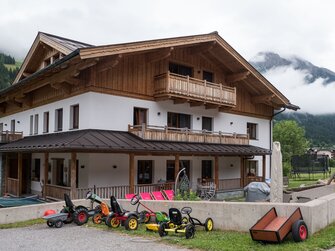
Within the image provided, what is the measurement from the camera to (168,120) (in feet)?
73.6

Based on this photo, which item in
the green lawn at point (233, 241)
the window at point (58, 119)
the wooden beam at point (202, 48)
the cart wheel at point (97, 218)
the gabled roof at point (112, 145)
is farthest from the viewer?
the wooden beam at point (202, 48)

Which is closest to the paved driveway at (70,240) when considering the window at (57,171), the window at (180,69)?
the window at (57,171)

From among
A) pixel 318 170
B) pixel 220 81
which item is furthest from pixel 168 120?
pixel 318 170

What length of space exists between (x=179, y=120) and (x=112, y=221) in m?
12.2

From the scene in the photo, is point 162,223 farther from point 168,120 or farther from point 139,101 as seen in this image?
point 168,120

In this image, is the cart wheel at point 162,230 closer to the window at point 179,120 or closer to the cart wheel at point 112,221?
the cart wheel at point 112,221

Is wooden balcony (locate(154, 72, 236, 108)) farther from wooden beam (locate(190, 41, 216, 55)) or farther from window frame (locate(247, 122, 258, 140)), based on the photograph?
window frame (locate(247, 122, 258, 140))

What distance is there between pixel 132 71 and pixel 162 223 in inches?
459

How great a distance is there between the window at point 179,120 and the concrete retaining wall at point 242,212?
33.7 feet

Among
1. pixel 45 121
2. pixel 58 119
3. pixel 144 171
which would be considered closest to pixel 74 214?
pixel 144 171

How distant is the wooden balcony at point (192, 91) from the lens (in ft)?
67.6

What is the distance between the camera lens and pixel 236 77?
25.4 m

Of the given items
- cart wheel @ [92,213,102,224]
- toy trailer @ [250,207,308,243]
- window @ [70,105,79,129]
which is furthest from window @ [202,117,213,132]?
toy trailer @ [250,207,308,243]

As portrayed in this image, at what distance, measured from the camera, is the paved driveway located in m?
9.07
